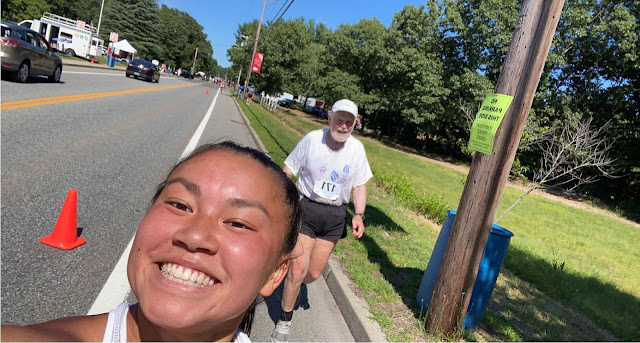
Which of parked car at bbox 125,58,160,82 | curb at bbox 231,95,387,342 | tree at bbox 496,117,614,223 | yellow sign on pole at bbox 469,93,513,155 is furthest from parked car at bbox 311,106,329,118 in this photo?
yellow sign on pole at bbox 469,93,513,155

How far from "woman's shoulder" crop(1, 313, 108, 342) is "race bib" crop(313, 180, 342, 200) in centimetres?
248

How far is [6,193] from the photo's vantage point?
199 inches

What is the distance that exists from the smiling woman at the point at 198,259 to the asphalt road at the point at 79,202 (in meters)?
2.18

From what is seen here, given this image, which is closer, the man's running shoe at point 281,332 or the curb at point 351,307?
the man's running shoe at point 281,332

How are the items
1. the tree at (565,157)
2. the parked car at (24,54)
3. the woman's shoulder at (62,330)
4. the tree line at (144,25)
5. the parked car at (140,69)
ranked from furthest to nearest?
1. the tree line at (144,25)
2. the parked car at (140,69)
3. the parked car at (24,54)
4. the tree at (565,157)
5. the woman's shoulder at (62,330)

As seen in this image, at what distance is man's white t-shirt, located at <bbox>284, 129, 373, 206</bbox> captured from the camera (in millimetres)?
3711

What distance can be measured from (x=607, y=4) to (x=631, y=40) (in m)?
3.11

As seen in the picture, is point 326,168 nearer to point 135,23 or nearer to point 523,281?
point 523,281

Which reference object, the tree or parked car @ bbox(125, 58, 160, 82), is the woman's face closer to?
the tree

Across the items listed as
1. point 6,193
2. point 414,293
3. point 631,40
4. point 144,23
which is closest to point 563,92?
point 631,40

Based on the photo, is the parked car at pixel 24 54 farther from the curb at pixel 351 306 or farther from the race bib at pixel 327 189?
the race bib at pixel 327 189

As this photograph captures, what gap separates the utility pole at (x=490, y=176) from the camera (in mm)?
3535

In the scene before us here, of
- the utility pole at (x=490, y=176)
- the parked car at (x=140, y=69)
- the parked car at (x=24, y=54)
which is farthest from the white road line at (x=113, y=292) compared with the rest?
the parked car at (x=140, y=69)

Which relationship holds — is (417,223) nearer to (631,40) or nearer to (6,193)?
(6,193)
